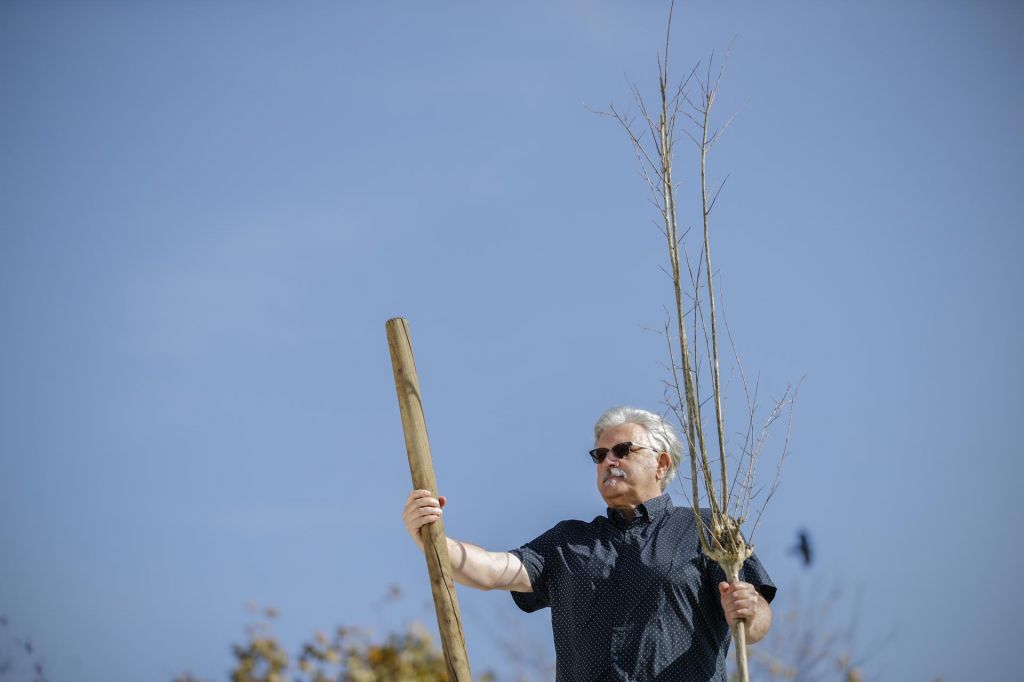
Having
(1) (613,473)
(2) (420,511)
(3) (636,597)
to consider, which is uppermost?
(1) (613,473)

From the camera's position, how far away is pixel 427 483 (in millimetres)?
3453

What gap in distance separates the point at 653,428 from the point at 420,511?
1.03 m

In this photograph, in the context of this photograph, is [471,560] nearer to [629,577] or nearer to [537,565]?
[537,565]

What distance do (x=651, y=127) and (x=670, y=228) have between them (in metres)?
0.47

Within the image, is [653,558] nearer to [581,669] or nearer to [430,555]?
[581,669]

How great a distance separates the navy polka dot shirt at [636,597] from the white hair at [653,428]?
0.70ft

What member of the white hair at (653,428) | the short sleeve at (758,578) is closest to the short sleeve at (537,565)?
the white hair at (653,428)

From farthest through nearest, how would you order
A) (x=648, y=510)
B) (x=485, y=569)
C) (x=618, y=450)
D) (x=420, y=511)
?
(x=618, y=450)
(x=648, y=510)
(x=485, y=569)
(x=420, y=511)

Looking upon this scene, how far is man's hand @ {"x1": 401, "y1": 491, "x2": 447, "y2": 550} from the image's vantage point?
3391 millimetres

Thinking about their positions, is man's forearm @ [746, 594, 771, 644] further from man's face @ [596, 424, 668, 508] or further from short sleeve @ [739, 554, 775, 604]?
man's face @ [596, 424, 668, 508]

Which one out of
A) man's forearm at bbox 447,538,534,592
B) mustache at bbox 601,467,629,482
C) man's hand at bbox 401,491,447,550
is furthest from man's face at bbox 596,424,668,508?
man's hand at bbox 401,491,447,550

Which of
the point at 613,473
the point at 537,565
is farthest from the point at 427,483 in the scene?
the point at 613,473

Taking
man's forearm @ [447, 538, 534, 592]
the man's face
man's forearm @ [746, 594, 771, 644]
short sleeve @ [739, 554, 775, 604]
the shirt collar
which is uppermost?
the man's face

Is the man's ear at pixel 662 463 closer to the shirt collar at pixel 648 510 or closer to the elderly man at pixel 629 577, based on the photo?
the elderly man at pixel 629 577
